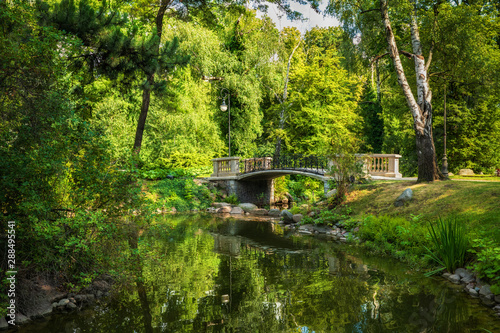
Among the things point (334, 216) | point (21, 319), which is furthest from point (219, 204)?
point (21, 319)

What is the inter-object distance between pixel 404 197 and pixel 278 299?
6.73 metres

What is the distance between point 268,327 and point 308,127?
21454 millimetres

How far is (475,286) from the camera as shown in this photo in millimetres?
6016

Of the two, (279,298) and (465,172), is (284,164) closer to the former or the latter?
(465,172)

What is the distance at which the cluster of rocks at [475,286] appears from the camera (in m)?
5.41

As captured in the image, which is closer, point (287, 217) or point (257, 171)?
point (287, 217)

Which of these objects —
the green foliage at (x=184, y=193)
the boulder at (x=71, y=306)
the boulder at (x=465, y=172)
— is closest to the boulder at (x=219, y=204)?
the green foliage at (x=184, y=193)

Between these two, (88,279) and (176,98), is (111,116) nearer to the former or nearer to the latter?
(176,98)

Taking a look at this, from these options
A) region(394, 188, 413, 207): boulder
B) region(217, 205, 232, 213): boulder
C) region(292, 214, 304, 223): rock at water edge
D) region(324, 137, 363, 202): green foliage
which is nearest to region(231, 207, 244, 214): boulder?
region(217, 205, 232, 213): boulder

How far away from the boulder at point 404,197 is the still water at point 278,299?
2.84 meters

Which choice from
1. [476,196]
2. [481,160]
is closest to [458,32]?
[476,196]

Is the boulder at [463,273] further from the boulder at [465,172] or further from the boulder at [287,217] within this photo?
the boulder at [465,172]

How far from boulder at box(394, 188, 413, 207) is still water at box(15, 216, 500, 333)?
2.84m

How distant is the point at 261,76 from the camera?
2678cm
